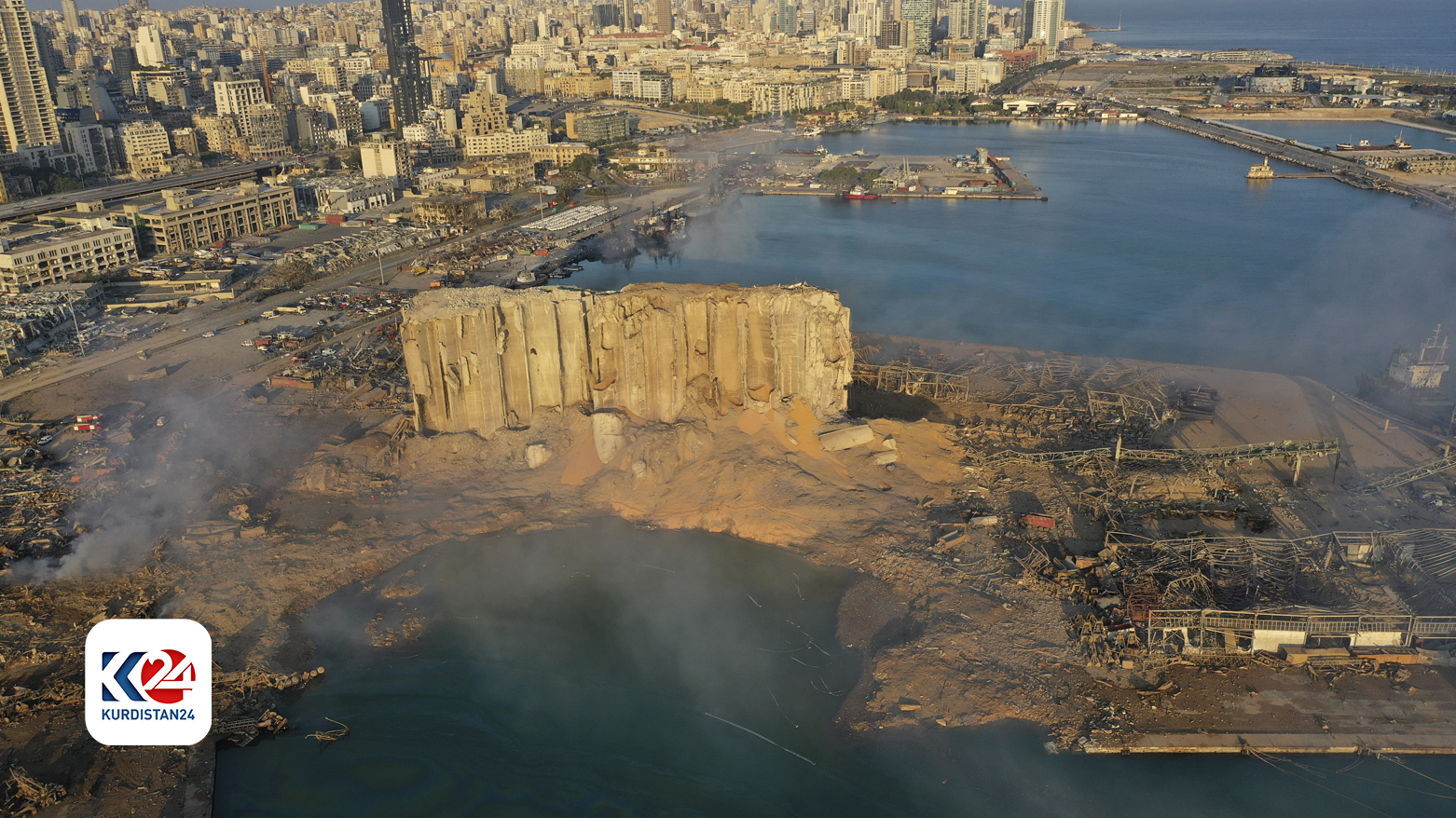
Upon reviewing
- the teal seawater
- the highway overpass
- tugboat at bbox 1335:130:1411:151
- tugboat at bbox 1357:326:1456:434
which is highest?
the highway overpass

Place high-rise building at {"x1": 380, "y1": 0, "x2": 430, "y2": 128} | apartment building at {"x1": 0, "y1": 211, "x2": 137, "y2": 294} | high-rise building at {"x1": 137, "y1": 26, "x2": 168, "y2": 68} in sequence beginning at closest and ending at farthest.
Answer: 1. apartment building at {"x1": 0, "y1": 211, "x2": 137, "y2": 294}
2. high-rise building at {"x1": 380, "y1": 0, "x2": 430, "y2": 128}
3. high-rise building at {"x1": 137, "y1": 26, "x2": 168, "y2": 68}

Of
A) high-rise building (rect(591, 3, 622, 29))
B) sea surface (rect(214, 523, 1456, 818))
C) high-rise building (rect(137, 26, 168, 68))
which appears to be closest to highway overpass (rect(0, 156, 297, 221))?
sea surface (rect(214, 523, 1456, 818))

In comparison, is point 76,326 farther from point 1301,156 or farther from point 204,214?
point 1301,156

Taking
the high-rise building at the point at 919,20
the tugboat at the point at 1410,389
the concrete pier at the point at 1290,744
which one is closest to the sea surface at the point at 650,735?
the concrete pier at the point at 1290,744

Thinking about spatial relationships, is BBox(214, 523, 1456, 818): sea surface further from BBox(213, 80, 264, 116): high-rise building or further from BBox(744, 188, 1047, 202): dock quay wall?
BBox(213, 80, 264, 116): high-rise building

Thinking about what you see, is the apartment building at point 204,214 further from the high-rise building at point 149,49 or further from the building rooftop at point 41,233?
the high-rise building at point 149,49

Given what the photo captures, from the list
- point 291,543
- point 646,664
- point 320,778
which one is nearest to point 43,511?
point 291,543
